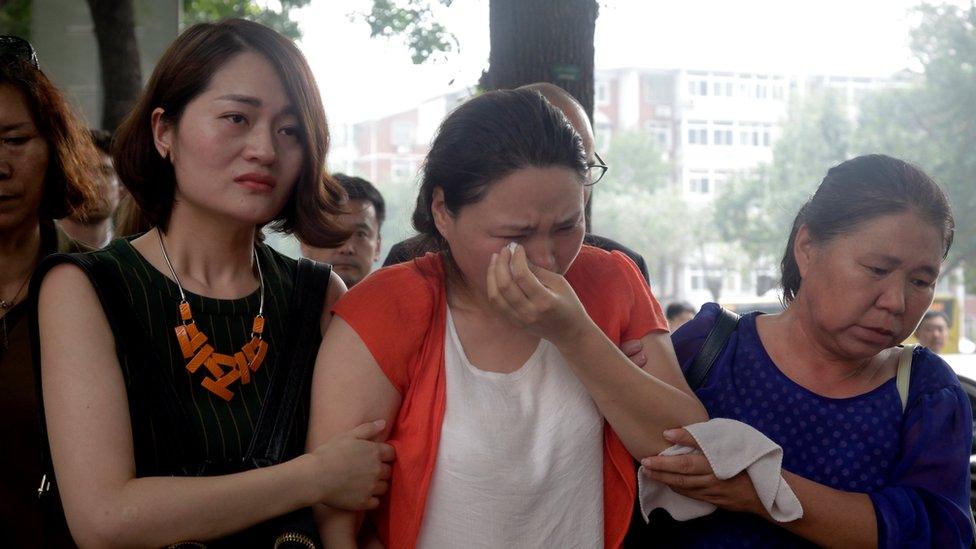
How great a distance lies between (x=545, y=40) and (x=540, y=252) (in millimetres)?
2615

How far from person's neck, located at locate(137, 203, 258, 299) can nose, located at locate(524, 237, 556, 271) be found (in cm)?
70

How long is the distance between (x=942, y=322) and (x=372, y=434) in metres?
10.5

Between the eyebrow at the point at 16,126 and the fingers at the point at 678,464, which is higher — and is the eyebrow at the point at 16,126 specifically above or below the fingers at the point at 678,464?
above

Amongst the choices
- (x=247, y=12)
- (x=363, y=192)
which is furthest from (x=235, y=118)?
(x=247, y=12)

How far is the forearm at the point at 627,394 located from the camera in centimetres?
245

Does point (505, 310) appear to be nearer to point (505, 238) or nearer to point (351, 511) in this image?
point (505, 238)

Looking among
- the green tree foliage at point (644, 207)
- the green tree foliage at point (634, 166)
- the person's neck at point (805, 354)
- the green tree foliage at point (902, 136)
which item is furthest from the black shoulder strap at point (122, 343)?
the green tree foliage at point (634, 166)

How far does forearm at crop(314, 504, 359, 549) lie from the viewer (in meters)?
2.48

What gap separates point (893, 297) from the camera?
8.61 ft

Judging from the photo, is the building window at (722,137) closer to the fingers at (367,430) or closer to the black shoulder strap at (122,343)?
the fingers at (367,430)

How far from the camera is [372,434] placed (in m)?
2.46

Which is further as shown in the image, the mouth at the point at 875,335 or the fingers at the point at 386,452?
the mouth at the point at 875,335

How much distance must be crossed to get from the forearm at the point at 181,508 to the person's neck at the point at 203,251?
1.59ft

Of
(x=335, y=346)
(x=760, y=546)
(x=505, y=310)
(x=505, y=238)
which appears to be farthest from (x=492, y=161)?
(x=760, y=546)
